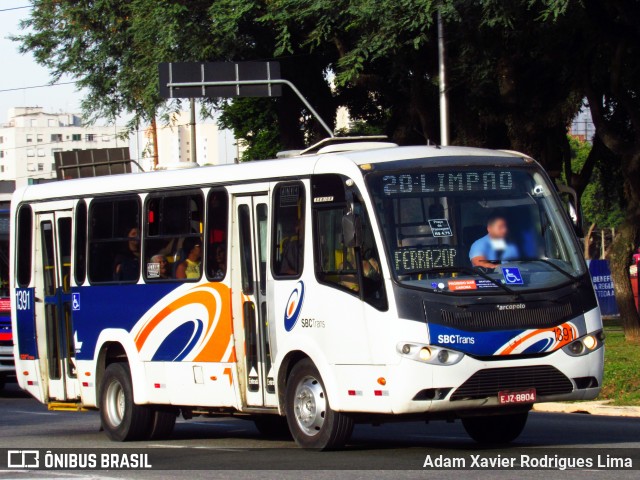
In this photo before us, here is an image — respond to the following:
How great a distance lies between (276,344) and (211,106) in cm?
2109

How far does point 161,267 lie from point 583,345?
4.92m

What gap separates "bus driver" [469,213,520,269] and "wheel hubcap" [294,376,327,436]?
74.1 inches

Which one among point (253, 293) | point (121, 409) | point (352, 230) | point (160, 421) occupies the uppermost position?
point (352, 230)

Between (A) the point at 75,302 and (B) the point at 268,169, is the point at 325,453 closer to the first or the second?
(B) the point at 268,169

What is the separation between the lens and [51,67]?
33906 mm

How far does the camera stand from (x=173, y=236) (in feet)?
47.8

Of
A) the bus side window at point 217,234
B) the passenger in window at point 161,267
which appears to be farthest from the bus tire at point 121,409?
the bus side window at point 217,234

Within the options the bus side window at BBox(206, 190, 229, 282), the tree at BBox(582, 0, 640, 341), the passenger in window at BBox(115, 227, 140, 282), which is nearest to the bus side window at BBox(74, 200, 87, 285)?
the passenger in window at BBox(115, 227, 140, 282)

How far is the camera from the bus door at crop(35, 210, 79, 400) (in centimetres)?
1619

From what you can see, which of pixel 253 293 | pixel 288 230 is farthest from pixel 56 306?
pixel 288 230

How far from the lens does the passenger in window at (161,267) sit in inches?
575

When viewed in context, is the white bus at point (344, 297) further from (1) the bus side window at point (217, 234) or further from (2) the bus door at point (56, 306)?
(2) the bus door at point (56, 306)

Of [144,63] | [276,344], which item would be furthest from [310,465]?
[144,63]

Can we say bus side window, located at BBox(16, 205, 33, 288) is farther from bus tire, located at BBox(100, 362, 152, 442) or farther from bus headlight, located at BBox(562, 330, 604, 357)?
bus headlight, located at BBox(562, 330, 604, 357)
